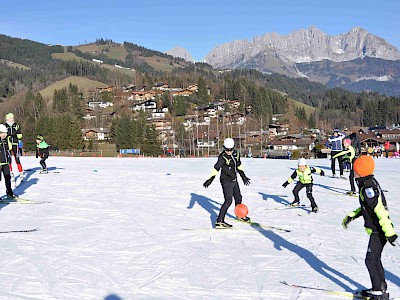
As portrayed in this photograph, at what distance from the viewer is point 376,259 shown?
175 inches

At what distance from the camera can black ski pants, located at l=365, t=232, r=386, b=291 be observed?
14.6 ft

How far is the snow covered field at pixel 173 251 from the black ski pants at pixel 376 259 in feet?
1.70

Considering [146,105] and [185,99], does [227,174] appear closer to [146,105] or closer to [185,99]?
[185,99]

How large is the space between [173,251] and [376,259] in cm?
318

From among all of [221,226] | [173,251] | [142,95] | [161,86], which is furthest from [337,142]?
[161,86]

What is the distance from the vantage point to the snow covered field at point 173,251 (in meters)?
4.98

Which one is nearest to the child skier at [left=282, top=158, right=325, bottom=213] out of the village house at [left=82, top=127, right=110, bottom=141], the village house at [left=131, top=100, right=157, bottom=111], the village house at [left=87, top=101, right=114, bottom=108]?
the village house at [left=82, top=127, right=110, bottom=141]

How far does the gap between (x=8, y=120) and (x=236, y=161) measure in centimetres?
719

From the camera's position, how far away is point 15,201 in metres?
10.6

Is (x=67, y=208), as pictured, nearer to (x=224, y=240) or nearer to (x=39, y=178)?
(x=224, y=240)

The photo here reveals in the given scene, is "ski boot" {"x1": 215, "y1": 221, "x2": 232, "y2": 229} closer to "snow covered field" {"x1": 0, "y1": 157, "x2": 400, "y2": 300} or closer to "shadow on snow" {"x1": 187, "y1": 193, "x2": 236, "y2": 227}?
"snow covered field" {"x1": 0, "y1": 157, "x2": 400, "y2": 300}

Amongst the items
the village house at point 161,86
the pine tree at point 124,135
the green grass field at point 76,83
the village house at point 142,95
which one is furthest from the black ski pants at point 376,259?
the village house at point 161,86

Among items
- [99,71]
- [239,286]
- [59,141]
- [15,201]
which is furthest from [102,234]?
[99,71]

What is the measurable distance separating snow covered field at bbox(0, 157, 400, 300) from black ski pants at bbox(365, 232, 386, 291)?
1.70ft
